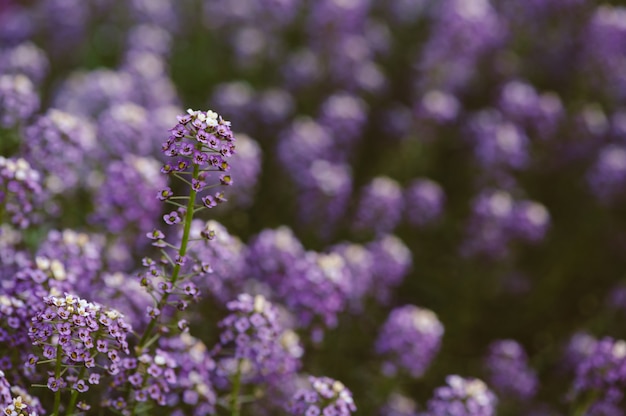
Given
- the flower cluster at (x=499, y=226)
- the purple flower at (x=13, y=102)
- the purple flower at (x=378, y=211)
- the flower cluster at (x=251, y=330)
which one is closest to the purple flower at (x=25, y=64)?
the purple flower at (x=13, y=102)

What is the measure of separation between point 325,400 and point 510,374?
109 inches

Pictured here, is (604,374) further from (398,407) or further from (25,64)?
(25,64)

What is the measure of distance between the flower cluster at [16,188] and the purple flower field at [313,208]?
0.02m

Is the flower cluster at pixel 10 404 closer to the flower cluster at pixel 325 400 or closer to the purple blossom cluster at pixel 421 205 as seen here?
the flower cluster at pixel 325 400

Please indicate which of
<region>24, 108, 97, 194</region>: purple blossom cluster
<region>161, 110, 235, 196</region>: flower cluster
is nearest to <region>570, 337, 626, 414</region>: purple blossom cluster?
<region>161, 110, 235, 196</region>: flower cluster

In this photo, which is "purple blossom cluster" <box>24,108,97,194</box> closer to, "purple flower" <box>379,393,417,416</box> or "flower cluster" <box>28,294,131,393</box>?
"flower cluster" <box>28,294,131,393</box>

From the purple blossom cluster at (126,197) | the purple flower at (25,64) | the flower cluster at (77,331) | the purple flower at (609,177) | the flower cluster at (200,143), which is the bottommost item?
the flower cluster at (77,331)

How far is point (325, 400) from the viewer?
4246 millimetres

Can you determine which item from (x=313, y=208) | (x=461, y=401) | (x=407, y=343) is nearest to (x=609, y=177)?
(x=313, y=208)

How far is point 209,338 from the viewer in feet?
18.7

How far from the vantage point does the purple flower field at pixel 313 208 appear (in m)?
4.30

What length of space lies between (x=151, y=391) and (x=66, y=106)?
4.84 metres

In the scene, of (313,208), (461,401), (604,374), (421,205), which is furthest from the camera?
(421,205)

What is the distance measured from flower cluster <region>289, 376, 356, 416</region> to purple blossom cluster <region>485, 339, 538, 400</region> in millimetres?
2624
